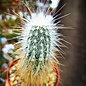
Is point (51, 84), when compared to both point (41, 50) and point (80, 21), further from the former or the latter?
point (80, 21)

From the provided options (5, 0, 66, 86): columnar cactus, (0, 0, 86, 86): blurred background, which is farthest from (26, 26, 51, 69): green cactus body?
(0, 0, 86, 86): blurred background

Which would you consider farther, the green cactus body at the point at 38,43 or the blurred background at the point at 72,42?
the blurred background at the point at 72,42

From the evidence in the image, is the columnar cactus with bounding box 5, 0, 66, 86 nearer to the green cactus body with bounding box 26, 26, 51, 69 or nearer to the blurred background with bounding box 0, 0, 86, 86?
the green cactus body with bounding box 26, 26, 51, 69

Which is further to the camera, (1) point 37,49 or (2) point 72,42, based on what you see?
(2) point 72,42

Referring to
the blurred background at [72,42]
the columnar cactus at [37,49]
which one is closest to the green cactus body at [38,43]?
the columnar cactus at [37,49]

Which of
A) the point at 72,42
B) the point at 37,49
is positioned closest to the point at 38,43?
the point at 37,49

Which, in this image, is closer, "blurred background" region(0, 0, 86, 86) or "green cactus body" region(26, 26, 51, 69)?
"green cactus body" region(26, 26, 51, 69)

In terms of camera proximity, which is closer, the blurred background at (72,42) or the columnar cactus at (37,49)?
the columnar cactus at (37,49)

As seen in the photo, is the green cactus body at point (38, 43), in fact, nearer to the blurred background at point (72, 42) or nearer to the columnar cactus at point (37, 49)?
the columnar cactus at point (37, 49)

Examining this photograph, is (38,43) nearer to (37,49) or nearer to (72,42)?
(37,49)

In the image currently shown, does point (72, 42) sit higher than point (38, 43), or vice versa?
point (38, 43)

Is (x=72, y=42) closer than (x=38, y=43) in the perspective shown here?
No
